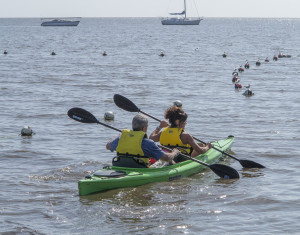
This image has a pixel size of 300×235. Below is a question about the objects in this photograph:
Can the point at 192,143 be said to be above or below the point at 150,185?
above

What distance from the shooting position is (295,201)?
409 inches

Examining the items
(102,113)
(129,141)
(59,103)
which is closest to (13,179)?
(129,141)

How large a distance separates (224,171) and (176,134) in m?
1.28

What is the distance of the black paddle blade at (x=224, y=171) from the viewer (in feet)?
39.8

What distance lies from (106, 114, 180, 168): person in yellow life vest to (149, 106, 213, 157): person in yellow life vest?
94 centimetres

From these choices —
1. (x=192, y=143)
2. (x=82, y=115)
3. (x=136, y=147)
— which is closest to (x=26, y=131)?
(x=82, y=115)

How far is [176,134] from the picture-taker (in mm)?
11844

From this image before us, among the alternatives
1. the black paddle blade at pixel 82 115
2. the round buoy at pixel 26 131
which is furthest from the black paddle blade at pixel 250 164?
the round buoy at pixel 26 131

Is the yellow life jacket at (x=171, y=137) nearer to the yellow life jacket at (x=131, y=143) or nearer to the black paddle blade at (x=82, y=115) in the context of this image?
the yellow life jacket at (x=131, y=143)

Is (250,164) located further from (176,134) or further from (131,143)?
(131,143)

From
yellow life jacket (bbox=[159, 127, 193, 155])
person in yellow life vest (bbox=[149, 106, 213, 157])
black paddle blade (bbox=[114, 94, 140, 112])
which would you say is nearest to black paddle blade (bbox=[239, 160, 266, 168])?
person in yellow life vest (bbox=[149, 106, 213, 157])

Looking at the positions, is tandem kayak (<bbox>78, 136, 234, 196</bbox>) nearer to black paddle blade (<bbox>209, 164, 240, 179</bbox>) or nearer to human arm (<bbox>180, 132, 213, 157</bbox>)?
human arm (<bbox>180, 132, 213, 157</bbox>)

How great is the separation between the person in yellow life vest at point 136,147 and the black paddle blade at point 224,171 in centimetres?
157

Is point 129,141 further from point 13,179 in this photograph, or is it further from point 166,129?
point 13,179
